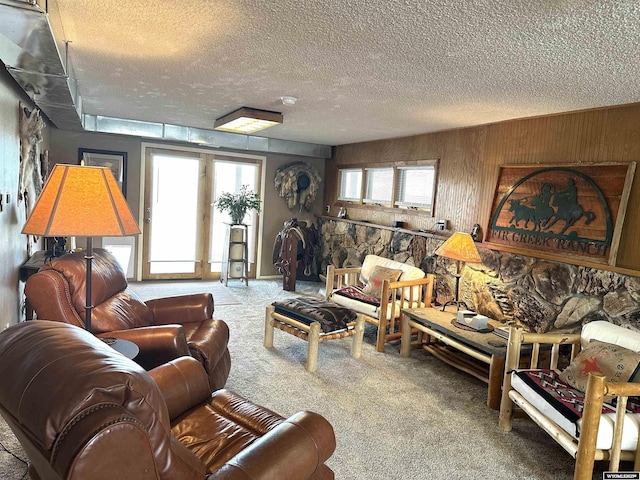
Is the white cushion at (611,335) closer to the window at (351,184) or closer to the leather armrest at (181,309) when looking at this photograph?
the leather armrest at (181,309)

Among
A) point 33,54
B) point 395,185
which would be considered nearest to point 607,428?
point 33,54

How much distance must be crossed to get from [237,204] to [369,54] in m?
4.34

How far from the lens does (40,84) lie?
9.65 ft

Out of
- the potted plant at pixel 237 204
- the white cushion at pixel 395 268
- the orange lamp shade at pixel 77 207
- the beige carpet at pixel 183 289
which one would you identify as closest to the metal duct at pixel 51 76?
the orange lamp shade at pixel 77 207

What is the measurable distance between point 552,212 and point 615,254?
623 mm

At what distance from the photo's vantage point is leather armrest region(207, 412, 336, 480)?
138 centimetres

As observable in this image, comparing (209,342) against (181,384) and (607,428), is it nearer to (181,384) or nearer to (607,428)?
(181,384)

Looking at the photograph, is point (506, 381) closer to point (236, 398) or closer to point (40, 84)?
point (236, 398)

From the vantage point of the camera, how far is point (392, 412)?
304cm

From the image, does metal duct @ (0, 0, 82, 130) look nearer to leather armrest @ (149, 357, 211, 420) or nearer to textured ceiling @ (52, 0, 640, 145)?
textured ceiling @ (52, 0, 640, 145)

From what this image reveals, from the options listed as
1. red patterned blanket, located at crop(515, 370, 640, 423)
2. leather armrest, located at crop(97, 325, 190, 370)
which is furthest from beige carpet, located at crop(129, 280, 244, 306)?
red patterned blanket, located at crop(515, 370, 640, 423)

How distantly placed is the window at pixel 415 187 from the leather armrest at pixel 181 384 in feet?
12.2

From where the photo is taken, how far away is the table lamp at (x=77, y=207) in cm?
196

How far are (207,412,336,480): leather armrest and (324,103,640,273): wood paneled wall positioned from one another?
273 centimetres
